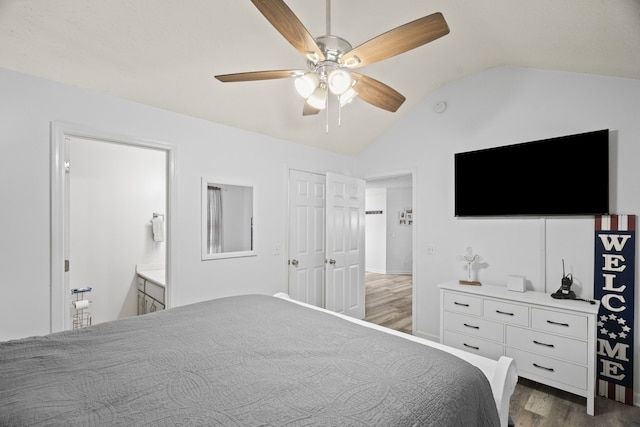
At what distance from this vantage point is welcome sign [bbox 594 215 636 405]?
223 cm

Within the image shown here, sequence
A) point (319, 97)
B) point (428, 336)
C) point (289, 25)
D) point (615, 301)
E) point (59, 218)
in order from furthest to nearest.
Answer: point (428, 336)
point (615, 301)
point (59, 218)
point (319, 97)
point (289, 25)

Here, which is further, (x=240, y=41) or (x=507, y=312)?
(x=507, y=312)

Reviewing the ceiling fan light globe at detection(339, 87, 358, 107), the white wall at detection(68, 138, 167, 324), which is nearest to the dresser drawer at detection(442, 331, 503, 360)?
the ceiling fan light globe at detection(339, 87, 358, 107)

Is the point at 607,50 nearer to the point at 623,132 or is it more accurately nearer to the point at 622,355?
the point at 623,132

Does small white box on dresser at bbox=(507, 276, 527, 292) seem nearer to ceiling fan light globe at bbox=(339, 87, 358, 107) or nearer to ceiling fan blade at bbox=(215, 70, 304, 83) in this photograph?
ceiling fan light globe at bbox=(339, 87, 358, 107)

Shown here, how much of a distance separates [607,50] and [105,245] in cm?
501

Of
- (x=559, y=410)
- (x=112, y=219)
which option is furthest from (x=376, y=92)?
(x=112, y=219)

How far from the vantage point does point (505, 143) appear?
2.91 metres

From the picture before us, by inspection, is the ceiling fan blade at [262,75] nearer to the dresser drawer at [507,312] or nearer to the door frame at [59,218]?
the door frame at [59,218]

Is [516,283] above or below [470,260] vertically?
below

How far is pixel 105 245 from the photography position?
3.56m

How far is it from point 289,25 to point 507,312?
2724 mm

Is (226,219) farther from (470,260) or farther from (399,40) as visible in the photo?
(470,260)

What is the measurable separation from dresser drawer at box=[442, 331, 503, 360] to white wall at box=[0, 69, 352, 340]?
1836 millimetres
